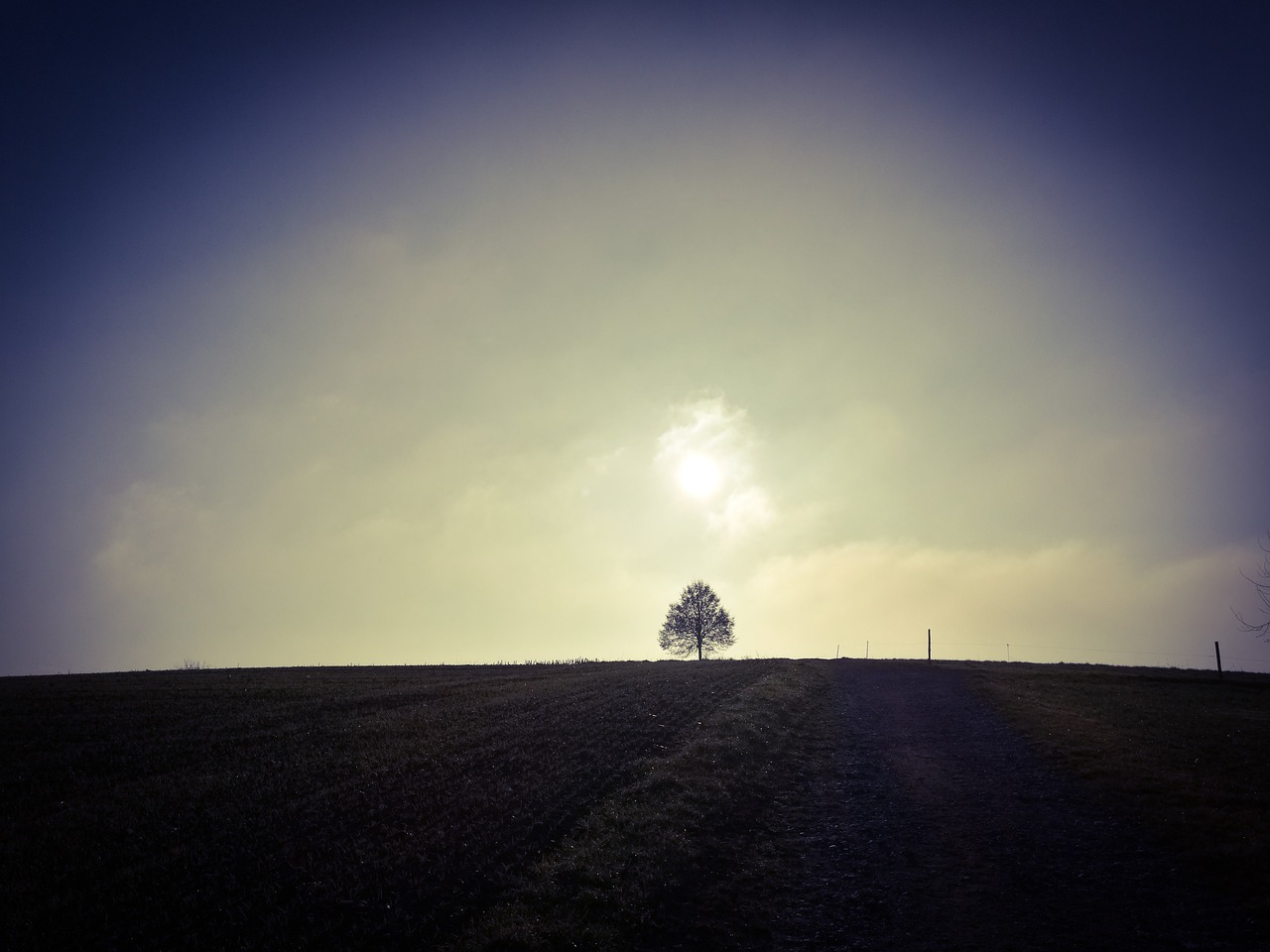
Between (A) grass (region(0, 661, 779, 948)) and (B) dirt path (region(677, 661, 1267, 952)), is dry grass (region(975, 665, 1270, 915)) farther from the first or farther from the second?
(A) grass (region(0, 661, 779, 948))

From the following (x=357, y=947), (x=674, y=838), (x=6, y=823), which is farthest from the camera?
(x=6, y=823)

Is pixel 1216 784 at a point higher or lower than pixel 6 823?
higher

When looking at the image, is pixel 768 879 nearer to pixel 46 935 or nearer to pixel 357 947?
pixel 357 947

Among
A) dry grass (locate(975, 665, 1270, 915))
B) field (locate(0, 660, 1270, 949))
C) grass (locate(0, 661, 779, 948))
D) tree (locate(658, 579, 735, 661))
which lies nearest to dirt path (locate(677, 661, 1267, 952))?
field (locate(0, 660, 1270, 949))

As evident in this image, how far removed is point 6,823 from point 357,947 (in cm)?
1320

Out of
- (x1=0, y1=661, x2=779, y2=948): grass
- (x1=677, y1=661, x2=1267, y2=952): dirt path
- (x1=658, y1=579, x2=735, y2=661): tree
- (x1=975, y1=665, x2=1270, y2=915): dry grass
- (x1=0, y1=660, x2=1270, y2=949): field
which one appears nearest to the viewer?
(x1=677, y1=661, x2=1267, y2=952): dirt path

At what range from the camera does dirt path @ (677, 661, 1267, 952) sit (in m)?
10.6

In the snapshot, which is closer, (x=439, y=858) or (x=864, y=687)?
(x=439, y=858)

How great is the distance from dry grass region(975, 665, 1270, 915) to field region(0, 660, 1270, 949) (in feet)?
0.32

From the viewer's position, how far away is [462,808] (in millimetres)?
16188

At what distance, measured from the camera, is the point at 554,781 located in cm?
1828

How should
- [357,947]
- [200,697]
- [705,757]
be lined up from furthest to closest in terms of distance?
[200,697]
[705,757]
[357,947]

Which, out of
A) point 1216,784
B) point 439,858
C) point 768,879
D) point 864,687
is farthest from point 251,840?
point 864,687

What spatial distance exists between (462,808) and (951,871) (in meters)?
11.1
